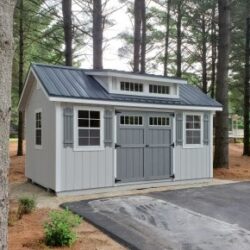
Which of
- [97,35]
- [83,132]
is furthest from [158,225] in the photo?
[97,35]

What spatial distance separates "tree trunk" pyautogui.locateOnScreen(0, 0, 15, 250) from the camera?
272 centimetres

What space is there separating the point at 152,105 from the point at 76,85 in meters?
2.09

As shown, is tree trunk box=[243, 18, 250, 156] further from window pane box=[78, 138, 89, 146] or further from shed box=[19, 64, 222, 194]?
window pane box=[78, 138, 89, 146]

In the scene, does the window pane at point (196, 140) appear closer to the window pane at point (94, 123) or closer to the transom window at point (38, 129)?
the window pane at point (94, 123)

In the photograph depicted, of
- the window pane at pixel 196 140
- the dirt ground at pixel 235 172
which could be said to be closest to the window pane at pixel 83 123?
the window pane at pixel 196 140

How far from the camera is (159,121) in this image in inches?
385

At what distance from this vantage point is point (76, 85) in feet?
29.2

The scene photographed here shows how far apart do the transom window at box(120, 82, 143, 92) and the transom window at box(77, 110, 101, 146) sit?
1.21 meters

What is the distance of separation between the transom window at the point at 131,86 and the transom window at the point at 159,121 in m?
0.90

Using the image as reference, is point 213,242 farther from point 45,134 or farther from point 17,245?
point 45,134

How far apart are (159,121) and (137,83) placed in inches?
48.7

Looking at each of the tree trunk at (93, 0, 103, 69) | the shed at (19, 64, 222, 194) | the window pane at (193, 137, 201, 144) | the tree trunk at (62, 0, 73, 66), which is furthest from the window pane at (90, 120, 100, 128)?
the tree trunk at (93, 0, 103, 69)

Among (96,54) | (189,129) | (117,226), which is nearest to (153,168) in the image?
(189,129)

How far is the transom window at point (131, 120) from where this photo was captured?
30.0 ft
